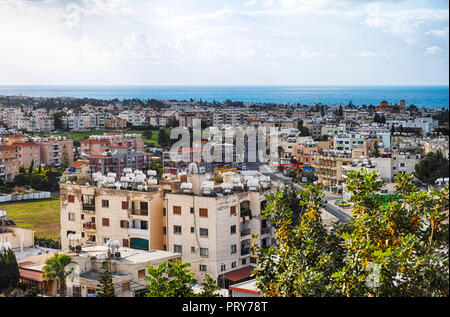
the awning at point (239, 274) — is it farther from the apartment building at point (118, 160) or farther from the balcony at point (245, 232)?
the apartment building at point (118, 160)

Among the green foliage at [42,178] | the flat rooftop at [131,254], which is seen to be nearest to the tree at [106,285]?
the flat rooftop at [131,254]

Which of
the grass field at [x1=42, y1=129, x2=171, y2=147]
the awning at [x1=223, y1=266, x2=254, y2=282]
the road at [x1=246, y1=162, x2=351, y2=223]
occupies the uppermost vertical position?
the grass field at [x1=42, y1=129, x2=171, y2=147]

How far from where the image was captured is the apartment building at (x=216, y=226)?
5.47 meters

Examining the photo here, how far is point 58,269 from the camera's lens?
4.04 m

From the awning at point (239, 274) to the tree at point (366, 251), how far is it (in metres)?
1.94

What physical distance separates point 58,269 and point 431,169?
3.48 meters

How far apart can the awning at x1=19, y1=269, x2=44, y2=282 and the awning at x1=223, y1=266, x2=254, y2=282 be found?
1819 millimetres

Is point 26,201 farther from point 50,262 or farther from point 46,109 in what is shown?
point 50,262

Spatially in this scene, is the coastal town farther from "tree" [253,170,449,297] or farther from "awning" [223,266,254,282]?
"tree" [253,170,449,297]

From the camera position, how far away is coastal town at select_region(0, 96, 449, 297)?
180 inches

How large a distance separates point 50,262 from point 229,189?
2.06m

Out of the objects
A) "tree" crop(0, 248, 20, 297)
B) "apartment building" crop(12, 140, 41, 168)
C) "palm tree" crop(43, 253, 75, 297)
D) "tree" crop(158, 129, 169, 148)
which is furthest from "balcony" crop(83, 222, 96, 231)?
"tree" crop(0, 248, 20, 297)
